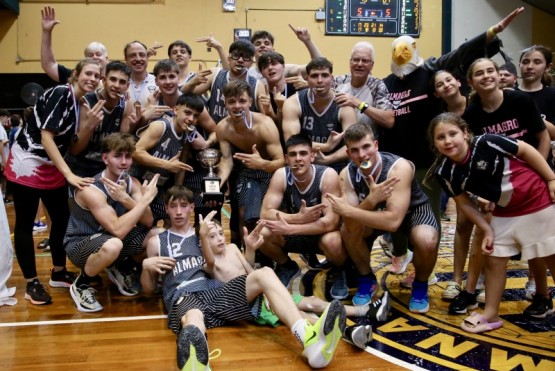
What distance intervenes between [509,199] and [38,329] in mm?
2960

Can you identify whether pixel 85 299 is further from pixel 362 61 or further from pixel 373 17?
pixel 373 17

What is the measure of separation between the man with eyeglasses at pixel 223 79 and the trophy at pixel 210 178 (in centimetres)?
55

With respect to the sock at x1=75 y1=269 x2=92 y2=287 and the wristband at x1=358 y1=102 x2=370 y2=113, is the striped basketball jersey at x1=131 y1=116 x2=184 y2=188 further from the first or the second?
the wristband at x1=358 y1=102 x2=370 y2=113

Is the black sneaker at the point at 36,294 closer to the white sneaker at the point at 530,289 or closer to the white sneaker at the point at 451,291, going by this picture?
the white sneaker at the point at 451,291

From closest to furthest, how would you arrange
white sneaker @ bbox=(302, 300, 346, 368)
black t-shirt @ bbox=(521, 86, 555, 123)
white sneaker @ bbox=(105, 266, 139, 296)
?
1. white sneaker @ bbox=(302, 300, 346, 368)
2. black t-shirt @ bbox=(521, 86, 555, 123)
3. white sneaker @ bbox=(105, 266, 139, 296)

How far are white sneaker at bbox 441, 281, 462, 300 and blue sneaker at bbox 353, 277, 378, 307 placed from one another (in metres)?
0.52

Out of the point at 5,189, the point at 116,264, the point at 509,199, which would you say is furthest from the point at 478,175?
the point at 5,189

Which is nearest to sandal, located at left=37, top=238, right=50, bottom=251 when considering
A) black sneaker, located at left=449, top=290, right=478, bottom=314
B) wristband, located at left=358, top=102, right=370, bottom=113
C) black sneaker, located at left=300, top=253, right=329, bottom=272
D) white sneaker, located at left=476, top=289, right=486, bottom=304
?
black sneaker, located at left=300, top=253, right=329, bottom=272

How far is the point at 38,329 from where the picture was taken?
3.35m

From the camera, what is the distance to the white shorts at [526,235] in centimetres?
299

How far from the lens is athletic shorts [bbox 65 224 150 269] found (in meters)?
3.66

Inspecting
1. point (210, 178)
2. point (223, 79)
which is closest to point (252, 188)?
point (210, 178)

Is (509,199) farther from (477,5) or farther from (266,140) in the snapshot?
(477,5)

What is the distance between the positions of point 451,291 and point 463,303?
0.27m
